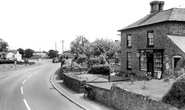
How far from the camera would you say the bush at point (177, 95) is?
766cm

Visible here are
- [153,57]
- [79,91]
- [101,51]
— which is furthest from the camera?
[101,51]

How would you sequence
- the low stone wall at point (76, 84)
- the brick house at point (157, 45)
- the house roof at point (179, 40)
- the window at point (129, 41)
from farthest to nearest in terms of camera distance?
the window at point (129, 41)
the brick house at point (157, 45)
the house roof at point (179, 40)
the low stone wall at point (76, 84)

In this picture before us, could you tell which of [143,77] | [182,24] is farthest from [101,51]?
[182,24]

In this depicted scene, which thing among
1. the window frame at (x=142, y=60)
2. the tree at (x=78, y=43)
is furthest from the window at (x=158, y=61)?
the tree at (x=78, y=43)

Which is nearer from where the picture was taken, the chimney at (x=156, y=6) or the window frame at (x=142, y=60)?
the window frame at (x=142, y=60)

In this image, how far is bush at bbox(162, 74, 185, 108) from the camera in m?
7.66

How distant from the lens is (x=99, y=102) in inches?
545

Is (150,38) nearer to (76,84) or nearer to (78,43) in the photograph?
(76,84)

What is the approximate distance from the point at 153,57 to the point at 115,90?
10.7 meters

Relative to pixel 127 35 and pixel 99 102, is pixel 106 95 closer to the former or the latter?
pixel 99 102

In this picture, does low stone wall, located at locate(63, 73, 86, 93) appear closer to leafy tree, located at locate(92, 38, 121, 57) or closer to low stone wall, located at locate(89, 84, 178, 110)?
low stone wall, located at locate(89, 84, 178, 110)

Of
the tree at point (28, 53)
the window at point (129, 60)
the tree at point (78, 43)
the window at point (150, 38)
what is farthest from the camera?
the tree at point (28, 53)

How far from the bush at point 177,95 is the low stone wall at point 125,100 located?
242 mm

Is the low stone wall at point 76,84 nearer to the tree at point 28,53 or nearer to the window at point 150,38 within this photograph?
the window at point 150,38
